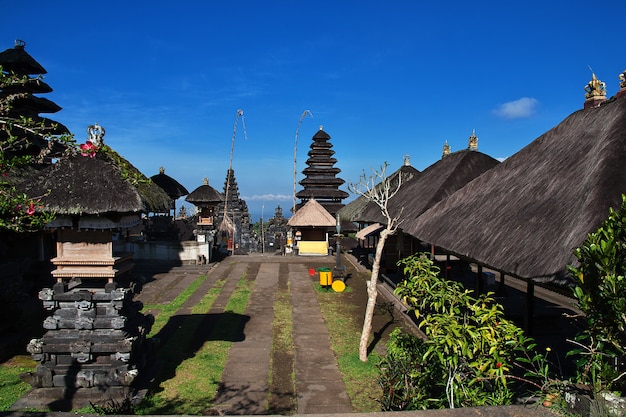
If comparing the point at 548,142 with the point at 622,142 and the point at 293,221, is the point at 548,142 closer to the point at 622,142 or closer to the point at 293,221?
the point at 622,142

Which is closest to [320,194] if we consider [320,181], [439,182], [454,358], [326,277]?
[320,181]

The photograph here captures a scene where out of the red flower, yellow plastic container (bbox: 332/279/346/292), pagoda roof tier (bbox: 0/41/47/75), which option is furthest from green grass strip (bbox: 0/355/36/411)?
pagoda roof tier (bbox: 0/41/47/75)

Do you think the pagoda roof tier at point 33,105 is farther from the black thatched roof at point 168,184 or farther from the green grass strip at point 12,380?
the green grass strip at point 12,380

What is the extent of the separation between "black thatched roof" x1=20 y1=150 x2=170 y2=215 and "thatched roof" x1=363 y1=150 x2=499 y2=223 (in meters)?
8.54

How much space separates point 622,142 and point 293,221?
20214mm

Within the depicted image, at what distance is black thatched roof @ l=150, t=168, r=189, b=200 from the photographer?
2958cm

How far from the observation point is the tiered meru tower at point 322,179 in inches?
1401

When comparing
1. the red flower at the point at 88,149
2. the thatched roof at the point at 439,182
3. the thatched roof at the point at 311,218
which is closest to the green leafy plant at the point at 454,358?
the red flower at the point at 88,149

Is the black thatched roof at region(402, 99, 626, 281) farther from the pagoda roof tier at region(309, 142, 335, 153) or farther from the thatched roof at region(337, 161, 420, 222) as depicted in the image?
the pagoda roof tier at region(309, 142, 335, 153)

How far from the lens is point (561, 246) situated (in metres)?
5.99

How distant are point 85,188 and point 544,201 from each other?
27.5 ft

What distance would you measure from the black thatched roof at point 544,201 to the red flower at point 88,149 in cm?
754

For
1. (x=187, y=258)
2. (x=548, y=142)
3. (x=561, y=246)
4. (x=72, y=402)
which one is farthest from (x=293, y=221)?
(x=561, y=246)

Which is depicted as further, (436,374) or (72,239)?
(72,239)
